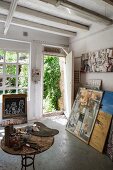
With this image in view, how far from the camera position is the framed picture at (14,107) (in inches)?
140

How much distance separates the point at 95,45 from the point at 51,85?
2.76 meters

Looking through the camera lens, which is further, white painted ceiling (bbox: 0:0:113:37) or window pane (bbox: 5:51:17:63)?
window pane (bbox: 5:51:17:63)

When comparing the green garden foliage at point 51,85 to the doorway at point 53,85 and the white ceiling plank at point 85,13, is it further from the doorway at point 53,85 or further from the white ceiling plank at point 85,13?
the white ceiling plank at point 85,13

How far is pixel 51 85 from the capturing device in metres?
6.67

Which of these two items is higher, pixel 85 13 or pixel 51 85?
pixel 85 13

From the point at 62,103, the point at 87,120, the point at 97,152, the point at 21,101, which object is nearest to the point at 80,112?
the point at 87,120

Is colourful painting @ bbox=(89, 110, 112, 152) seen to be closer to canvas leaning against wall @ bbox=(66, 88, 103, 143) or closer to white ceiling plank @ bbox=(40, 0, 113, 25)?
canvas leaning against wall @ bbox=(66, 88, 103, 143)

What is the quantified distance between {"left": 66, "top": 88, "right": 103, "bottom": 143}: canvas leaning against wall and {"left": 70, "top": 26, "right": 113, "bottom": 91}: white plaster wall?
40 centimetres

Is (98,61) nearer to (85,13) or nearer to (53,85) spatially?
(85,13)

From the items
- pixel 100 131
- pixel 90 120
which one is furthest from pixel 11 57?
pixel 100 131

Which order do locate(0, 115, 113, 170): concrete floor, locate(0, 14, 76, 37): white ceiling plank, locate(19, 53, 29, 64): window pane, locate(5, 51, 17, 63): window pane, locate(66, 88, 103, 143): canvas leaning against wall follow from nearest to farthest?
locate(0, 115, 113, 170): concrete floor → locate(66, 88, 103, 143): canvas leaning against wall → locate(0, 14, 76, 37): white ceiling plank → locate(5, 51, 17, 63): window pane → locate(19, 53, 29, 64): window pane

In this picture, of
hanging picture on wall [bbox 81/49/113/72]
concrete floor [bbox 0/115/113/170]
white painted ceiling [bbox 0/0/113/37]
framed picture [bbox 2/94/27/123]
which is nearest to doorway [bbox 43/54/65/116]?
hanging picture on wall [bbox 81/49/113/72]

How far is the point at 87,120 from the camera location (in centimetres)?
394

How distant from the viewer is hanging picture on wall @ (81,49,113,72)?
3.92m
